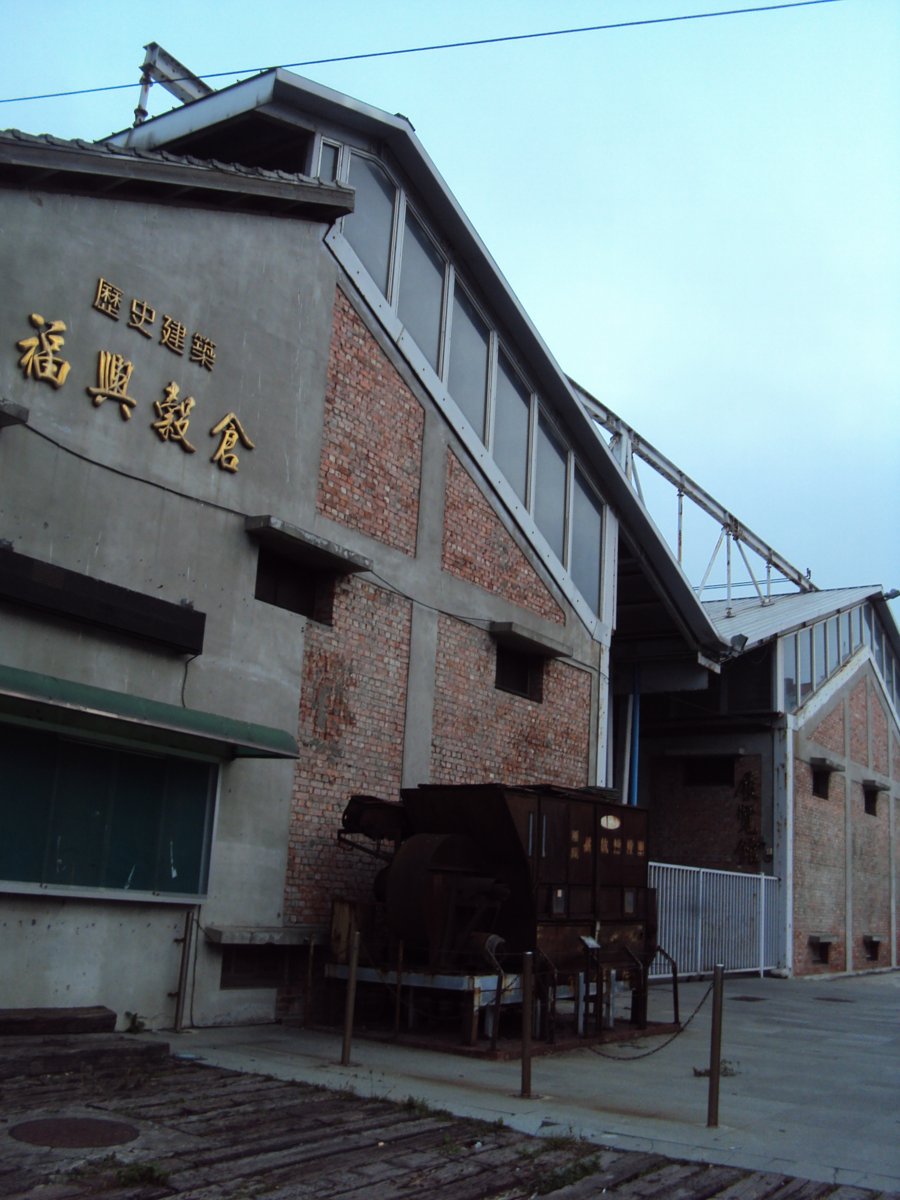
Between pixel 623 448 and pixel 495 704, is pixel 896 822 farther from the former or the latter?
pixel 495 704

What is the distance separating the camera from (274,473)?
42.6 feet

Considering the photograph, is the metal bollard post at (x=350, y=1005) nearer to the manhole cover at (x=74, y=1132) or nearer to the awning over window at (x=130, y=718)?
the awning over window at (x=130, y=718)

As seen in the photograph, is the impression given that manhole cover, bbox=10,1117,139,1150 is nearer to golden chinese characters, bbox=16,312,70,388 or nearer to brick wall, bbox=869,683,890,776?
golden chinese characters, bbox=16,312,70,388

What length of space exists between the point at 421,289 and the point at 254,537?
5.41 m

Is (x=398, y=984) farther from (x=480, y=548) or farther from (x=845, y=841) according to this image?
(x=845, y=841)

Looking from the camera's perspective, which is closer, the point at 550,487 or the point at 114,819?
the point at 114,819

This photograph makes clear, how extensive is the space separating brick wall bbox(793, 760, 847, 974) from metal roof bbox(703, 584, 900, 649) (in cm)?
328

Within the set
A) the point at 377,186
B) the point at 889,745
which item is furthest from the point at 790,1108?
the point at 889,745

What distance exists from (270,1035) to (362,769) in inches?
131

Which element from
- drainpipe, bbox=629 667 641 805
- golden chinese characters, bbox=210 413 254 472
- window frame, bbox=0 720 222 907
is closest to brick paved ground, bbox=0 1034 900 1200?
window frame, bbox=0 720 222 907

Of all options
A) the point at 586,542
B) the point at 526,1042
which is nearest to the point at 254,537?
the point at 526,1042

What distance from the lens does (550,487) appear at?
732 inches

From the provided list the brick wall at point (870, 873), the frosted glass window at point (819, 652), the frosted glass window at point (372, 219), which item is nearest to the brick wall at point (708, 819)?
the frosted glass window at point (819, 652)

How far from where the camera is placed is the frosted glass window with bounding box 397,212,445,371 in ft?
51.5
